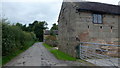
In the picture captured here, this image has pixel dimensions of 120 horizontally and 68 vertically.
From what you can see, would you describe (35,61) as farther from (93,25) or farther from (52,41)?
(52,41)

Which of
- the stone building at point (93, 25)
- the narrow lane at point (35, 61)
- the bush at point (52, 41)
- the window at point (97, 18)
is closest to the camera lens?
the narrow lane at point (35, 61)

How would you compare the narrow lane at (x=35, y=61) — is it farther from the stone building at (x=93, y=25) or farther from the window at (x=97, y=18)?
the window at (x=97, y=18)

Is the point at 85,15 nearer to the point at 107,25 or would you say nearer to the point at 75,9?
the point at 75,9

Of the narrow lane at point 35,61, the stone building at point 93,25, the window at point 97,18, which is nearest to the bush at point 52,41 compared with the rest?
the narrow lane at point 35,61

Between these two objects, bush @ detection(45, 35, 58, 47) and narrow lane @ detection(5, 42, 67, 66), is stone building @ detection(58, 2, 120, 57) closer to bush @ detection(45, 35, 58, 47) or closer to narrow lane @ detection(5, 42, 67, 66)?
narrow lane @ detection(5, 42, 67, 66)

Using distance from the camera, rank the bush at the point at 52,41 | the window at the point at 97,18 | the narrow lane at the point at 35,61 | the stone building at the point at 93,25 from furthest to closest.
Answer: the bush at the point at 52,41
the window at the point at 97,18
the stone building at the point at 93,25
the narrow lane at the point at 35,61

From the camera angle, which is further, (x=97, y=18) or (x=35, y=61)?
(x=97, y=18)

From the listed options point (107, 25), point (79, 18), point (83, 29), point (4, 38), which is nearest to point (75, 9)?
point (79, 18)

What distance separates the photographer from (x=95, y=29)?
11.3 m

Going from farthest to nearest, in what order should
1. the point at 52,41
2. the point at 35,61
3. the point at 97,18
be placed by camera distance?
the point at 52,41
the point at 97,18
the point at 35,61

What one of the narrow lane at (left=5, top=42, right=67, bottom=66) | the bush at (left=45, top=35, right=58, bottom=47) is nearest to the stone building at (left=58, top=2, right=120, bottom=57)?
the narrow lane at (left=5, top=42, right=67, bottom=66)

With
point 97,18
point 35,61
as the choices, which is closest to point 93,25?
point 97,18

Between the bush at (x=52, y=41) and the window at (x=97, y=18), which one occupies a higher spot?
the window at (x=97, y=18)

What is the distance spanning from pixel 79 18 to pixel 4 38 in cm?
746
